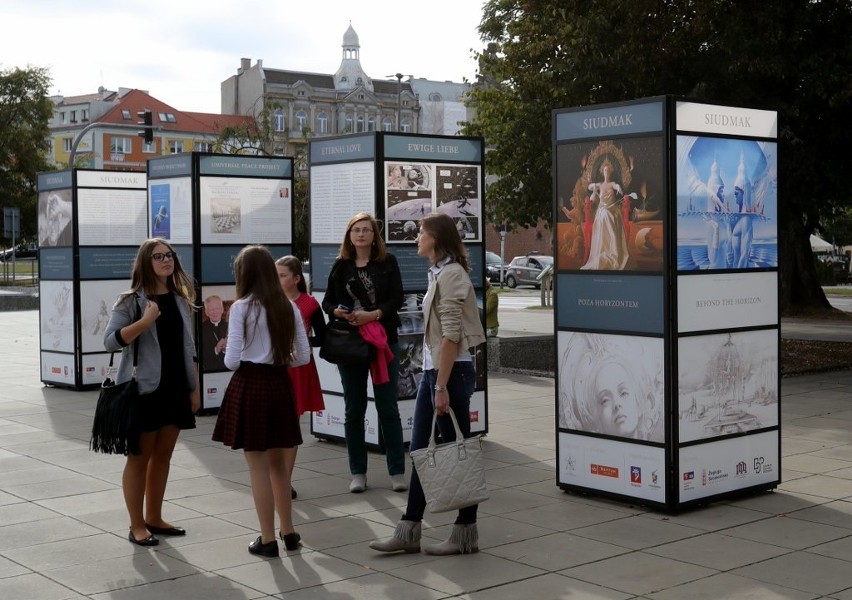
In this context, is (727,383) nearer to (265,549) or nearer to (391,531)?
(391,531)

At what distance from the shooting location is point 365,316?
8203mm

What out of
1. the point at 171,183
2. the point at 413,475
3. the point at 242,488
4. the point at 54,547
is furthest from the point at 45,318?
the point at 413,475

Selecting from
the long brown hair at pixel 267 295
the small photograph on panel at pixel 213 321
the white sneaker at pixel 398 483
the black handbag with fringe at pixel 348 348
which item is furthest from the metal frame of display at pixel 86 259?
the long brown hair at pixel 267 295

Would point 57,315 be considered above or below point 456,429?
above

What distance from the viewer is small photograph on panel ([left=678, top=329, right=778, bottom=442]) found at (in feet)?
24.2

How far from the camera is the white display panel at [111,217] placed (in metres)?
14.9

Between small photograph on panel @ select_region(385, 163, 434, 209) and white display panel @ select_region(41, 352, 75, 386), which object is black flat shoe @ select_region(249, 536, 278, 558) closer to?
small photograph on panel @ select_region(385, 163, 434, 209)

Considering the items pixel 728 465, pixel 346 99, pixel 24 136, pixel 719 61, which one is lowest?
pixel 728 465

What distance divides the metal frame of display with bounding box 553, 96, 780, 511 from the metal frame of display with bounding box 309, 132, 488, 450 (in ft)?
7.24

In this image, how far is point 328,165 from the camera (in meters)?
10.2

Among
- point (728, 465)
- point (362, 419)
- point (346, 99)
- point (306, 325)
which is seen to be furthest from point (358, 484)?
point (346, 99)

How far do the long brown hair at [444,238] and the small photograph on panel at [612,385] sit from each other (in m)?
1.49

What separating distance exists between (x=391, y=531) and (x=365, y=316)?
1.73m

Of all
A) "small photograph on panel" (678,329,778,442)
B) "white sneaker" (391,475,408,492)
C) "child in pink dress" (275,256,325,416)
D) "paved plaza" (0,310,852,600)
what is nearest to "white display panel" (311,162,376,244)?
"child in pink dress" (275,256,325,416)
